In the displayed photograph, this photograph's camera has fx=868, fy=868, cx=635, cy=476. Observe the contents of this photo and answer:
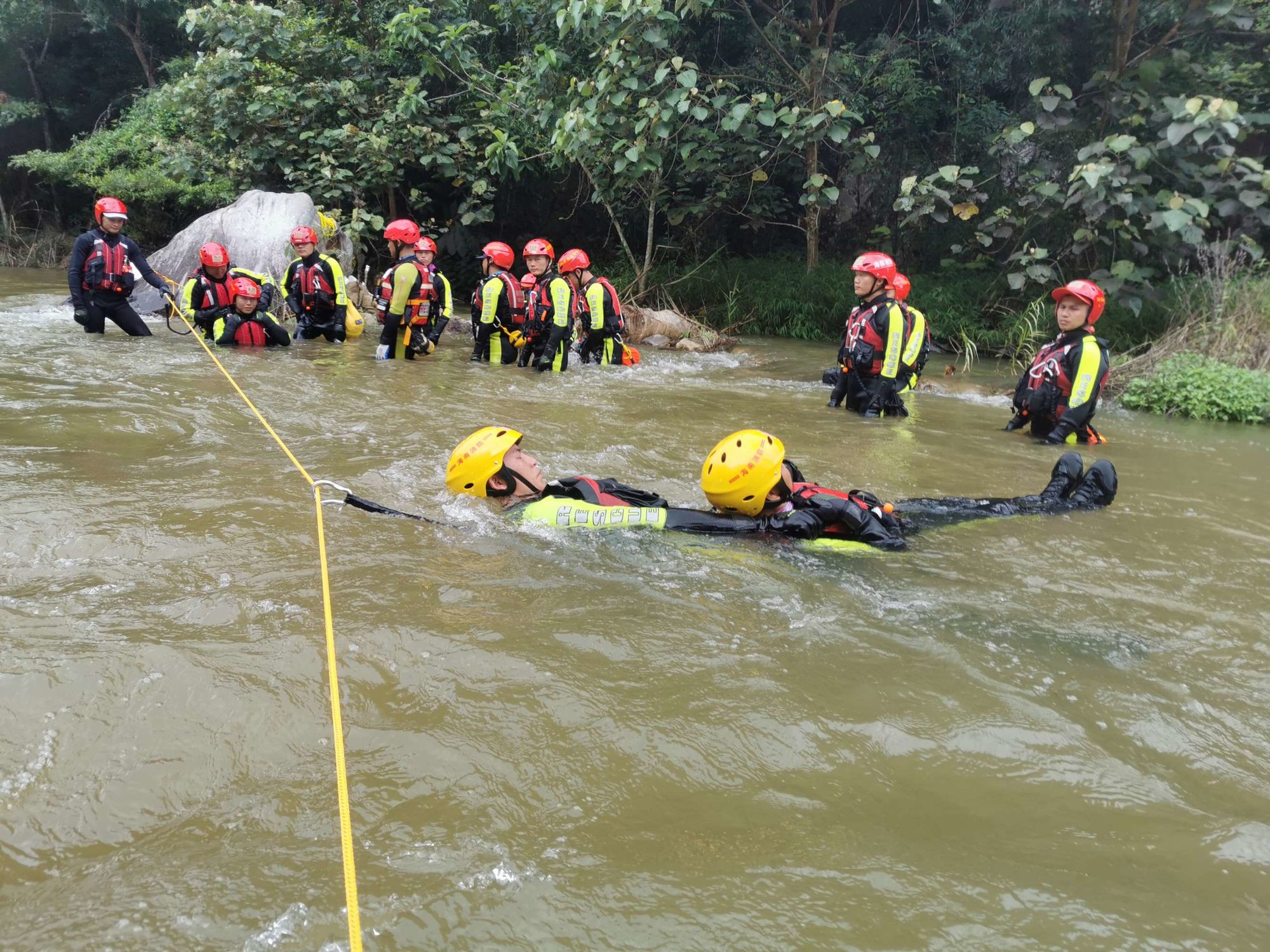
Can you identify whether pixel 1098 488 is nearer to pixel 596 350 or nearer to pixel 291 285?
pixel 596 350

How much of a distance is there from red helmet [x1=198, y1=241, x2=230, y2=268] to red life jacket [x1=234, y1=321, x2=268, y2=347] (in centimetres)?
72

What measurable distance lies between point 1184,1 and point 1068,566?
36.8 feet

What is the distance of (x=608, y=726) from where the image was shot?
109 inches

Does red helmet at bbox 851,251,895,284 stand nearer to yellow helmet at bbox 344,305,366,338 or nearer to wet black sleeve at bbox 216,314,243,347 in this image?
yellow helmet at bbox 344,305,366,338

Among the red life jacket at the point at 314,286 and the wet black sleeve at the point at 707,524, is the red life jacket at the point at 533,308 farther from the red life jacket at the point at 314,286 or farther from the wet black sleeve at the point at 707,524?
the wet black sleeve at the point at 707,524

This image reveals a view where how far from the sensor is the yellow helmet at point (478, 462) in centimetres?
455

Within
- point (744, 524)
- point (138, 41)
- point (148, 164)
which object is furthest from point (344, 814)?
point (138, 41)

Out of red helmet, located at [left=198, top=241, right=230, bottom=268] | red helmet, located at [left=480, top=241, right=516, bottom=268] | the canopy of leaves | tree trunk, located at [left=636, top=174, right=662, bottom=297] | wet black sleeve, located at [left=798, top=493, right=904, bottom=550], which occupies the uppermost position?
the canopy of leaves

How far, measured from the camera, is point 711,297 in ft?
49.2

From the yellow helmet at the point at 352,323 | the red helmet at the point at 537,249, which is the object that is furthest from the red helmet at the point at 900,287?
the yellow helmet at the point at 352,323

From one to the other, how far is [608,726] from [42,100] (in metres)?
25.9

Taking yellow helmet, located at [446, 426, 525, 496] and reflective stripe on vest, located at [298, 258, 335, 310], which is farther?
reflective stripe on vest, located at [298, 258, 335, 310]

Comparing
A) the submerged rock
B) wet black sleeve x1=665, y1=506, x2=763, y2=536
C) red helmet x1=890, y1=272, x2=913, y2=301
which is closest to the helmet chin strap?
wet black sleeve x1=665, y1=506, x2=763, y2=536

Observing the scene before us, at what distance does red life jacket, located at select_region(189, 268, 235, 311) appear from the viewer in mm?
10117
